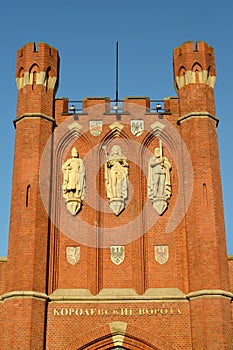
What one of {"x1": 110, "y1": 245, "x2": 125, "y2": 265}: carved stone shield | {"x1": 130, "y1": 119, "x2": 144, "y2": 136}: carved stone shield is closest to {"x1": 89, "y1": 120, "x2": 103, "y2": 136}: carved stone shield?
{"x1": 130, "y1": 119, "x2": 144, "y2": 136}: carved stone shield

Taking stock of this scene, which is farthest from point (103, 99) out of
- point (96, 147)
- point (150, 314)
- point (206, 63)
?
point (150, 314)

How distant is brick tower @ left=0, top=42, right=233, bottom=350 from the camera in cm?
1723

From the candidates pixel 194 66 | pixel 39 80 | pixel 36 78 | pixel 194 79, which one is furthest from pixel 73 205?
pixel 194 66

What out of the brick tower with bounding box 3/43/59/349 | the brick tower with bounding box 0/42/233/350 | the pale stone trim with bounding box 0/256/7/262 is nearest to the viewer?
the brick tower with bounding box 3/43/59/349

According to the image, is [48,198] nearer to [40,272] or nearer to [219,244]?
[40,272]

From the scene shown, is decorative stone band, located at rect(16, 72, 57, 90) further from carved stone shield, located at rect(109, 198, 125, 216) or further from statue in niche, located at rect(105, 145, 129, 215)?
carved stone shield, located at rect(109, 198, 125, 216)

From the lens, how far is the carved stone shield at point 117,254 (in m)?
18.6

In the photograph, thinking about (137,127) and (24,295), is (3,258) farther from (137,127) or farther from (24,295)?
(137,127)

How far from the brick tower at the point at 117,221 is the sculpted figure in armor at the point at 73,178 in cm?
3

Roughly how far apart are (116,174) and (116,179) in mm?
171

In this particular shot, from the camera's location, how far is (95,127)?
2039cm

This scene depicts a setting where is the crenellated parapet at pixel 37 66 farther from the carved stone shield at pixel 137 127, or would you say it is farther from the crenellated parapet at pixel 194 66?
the crenellated parapet at pixel 194 66

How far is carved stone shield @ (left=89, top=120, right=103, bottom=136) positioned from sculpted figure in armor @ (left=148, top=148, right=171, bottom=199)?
2.00 m

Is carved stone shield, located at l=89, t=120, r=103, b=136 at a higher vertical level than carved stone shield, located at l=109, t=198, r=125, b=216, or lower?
higher
